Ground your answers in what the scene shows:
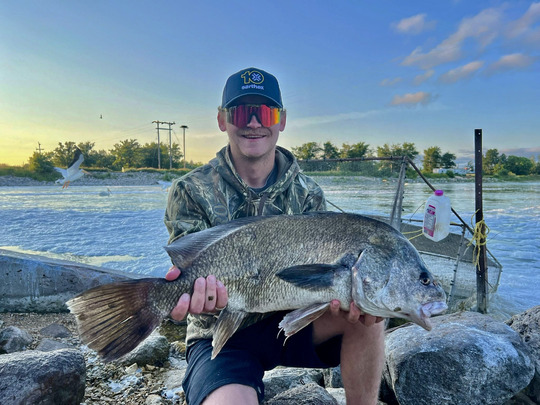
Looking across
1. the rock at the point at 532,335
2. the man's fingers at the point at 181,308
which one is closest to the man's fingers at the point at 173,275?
the man's fingers at the point at 181,308

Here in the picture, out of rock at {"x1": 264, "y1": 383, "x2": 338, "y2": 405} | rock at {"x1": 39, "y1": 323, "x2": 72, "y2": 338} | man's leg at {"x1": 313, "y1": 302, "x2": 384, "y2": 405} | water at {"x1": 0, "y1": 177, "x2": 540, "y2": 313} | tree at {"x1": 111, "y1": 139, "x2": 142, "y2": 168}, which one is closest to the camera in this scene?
man's leg at {"x1": 313, "y1": 302, "x2": 384, "y2": 405}

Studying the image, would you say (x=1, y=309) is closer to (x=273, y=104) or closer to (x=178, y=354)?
(x=178, y=354)

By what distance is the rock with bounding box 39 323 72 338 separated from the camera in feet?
15.1

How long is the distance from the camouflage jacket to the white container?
269 cm

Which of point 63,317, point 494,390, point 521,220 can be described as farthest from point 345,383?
point 521,220

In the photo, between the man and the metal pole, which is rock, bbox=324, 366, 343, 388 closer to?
the man

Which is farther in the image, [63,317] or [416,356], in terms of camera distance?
[63,317]

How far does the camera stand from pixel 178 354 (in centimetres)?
423

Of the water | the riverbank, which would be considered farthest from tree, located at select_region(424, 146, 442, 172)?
the water

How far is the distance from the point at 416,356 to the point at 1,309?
17.5ft

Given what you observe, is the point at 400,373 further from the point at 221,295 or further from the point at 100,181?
the point at 100,181

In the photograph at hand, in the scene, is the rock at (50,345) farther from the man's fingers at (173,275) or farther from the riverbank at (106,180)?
the riverbank at (106,180)

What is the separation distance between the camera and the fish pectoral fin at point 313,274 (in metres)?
2.15

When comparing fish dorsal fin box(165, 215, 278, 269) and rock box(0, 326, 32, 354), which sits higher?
fish dorsal fin box(165, 215, 278, 269)
